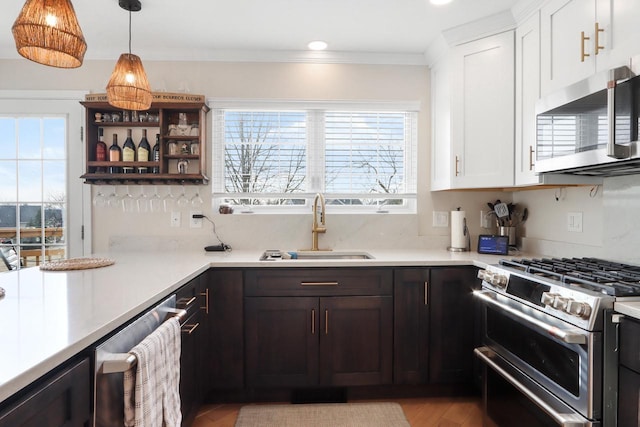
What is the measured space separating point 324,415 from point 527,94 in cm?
219

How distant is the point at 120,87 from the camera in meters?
1.90

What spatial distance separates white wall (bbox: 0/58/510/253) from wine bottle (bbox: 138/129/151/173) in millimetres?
203

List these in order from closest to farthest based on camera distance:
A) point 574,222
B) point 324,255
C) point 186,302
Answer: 1. point 186,302
2. point 574,222
3. point 324,255

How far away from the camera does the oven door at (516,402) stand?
1450mm

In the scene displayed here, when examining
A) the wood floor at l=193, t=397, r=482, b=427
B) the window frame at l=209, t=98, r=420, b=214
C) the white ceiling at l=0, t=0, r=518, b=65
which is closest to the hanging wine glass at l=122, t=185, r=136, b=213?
the window frame at l=209, t=98, r=420, b=214

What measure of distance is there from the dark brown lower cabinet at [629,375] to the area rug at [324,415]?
3.63ft

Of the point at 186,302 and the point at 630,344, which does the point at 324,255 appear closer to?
the point at 186,302

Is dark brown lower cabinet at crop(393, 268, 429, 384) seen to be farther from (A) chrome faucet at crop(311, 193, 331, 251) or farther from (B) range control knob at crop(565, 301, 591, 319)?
(B) range control knob at crop(565, 301, 591, 319)

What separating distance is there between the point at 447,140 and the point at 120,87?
78.4 inches

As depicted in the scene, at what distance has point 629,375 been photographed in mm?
1275

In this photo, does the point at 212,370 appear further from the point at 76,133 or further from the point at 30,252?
the point at 76,133

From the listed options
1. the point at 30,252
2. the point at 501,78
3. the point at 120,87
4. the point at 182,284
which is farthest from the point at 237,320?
the point at 501,78

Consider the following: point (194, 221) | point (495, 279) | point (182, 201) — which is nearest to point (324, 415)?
point (495, 279)

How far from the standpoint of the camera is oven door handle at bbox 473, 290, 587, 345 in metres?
1.37
